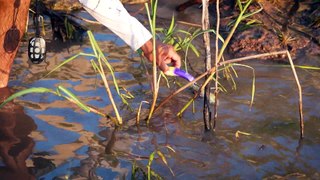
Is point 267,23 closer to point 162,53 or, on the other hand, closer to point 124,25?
point 162,53

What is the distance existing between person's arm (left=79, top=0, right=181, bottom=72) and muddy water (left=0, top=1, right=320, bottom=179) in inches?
17.3

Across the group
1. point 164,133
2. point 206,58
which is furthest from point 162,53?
point 164,133

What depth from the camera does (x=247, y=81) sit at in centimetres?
408

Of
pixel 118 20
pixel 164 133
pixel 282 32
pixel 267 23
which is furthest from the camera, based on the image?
pixel 267 23

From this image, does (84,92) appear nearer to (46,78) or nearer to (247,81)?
(46,78)

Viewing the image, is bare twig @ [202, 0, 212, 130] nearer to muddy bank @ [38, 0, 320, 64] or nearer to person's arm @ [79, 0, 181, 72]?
person's arm @ [79, 0, 181, 72]

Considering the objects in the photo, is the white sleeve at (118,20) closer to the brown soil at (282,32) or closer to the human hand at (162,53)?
the human hand at (162,53)

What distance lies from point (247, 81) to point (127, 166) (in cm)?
142

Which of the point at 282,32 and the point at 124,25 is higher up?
the point at 124,25

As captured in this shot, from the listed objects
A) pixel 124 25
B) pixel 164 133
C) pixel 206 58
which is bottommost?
pixel 164 133

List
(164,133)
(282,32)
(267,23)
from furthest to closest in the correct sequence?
(267,23), (282,32), (164,133)

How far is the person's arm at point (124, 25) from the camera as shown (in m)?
3.15

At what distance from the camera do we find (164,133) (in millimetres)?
3344

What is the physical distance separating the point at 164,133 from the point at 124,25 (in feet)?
2.12
